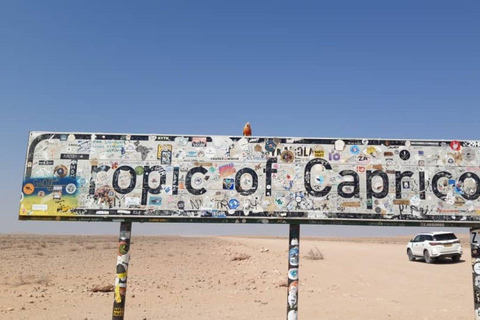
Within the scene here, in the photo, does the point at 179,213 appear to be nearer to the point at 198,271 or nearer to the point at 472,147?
the point at 472,147

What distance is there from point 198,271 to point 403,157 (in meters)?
17.0

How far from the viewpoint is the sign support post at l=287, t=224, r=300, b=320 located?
24.0 ft

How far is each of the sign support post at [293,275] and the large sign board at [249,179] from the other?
34cm

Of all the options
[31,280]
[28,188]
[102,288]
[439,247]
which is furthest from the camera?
[439,247]

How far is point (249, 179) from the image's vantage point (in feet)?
25.6

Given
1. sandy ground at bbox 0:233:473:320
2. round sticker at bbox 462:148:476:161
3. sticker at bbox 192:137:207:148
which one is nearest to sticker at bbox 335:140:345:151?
round sticker at bbox 462:148:476:161

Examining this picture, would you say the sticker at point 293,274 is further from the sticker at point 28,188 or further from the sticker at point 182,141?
the sticker at point 28,188

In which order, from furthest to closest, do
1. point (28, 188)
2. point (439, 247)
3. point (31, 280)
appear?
1. point (439, 247)
2. point (31, 280)
3. point (28, 188)

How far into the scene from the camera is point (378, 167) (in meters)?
7.84

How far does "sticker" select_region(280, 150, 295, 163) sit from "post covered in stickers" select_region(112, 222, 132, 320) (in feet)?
11.2

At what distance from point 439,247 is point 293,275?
62.9ft

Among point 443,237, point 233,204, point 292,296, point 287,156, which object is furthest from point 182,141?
point 443,237

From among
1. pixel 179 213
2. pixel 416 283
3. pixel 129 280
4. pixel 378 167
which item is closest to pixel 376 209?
pixel 378 167

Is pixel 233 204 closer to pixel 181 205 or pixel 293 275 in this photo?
pixel 181 205
